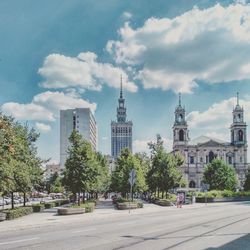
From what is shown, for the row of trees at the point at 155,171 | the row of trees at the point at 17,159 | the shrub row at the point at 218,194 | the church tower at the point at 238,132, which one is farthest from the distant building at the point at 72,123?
the row of trees at the point at 17,159

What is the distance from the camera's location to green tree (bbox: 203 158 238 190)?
90438 millimetres

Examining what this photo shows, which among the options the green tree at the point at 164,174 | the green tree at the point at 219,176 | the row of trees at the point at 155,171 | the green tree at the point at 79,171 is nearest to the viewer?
the green tree at the point at 79,171

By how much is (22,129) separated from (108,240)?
2725 cm

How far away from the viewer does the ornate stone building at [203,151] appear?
5340 inches

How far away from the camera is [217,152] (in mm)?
136500

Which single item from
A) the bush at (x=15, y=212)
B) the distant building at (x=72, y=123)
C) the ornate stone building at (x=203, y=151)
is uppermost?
the distant building at (x=72, y=123)

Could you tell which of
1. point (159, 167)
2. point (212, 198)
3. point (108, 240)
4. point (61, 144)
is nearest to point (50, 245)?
point (108, 240)

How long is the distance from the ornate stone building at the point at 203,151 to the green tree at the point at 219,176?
42.5 m

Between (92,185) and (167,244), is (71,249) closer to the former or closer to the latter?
(167,244)

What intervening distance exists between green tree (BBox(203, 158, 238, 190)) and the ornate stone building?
140 feet

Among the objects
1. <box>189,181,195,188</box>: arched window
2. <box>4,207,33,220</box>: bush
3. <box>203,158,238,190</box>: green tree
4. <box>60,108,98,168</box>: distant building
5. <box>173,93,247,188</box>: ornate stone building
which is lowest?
<box>189,181,195,188</box>: arched window

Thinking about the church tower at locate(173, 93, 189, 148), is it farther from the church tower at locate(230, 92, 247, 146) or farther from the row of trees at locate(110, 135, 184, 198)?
the row of trees at locate(110, 135, 184, 198)

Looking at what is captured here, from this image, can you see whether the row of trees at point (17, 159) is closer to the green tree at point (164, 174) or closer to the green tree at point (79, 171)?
the green tree at point (79, 171)

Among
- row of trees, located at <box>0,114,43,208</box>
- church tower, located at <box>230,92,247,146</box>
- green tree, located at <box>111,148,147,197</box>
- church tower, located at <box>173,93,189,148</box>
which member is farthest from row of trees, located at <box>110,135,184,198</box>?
church tower, located at <box>230,92,247,146</box>
